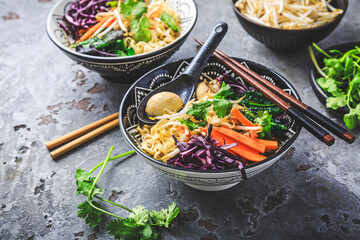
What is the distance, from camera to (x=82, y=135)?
2.21 m

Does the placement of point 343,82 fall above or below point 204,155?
below

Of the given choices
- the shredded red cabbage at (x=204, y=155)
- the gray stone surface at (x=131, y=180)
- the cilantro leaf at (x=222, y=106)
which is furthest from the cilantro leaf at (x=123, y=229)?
the cilantro leaf at (x=222, y=106)

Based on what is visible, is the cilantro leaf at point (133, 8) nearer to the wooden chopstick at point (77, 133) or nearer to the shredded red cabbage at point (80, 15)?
the shredded red cabbage at point (80, 15)

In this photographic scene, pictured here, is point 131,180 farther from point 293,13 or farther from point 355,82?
point 293,13

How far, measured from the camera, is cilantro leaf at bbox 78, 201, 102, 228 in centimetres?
171

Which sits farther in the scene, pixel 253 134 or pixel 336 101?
pixel 336 101

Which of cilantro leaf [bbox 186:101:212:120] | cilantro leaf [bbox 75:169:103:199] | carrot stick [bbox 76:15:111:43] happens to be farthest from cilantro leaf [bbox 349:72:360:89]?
carrot stick [bbox 76:15:111:43]

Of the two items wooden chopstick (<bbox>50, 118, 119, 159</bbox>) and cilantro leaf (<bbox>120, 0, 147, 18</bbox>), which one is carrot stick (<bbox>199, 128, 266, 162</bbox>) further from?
cilantro leaf (<bbox>120, 0, 147, 18</bbox>)

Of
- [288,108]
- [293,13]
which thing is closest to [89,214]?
[288,108]

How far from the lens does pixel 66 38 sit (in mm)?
2529

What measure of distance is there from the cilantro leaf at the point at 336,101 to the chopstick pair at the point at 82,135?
1371 mm

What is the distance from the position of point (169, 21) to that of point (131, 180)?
4.01 feet

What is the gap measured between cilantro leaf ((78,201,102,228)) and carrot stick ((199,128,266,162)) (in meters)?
0.70

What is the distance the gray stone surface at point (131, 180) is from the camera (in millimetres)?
1690
